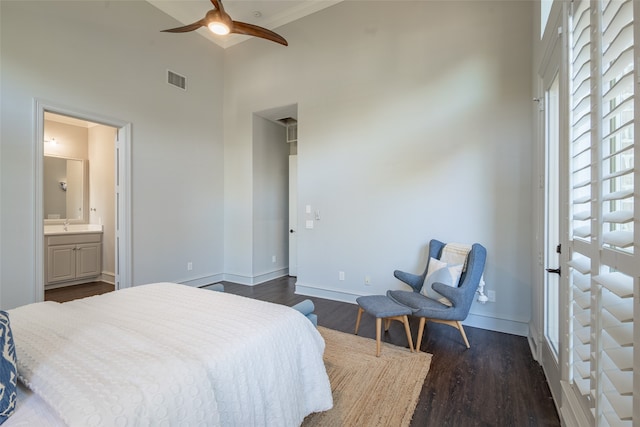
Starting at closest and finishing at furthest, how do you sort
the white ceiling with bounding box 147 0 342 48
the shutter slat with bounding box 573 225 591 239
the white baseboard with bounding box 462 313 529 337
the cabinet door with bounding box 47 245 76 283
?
the shutter slat with bounding box 573 225 591 239 → the white baseboard with bounding box 462 313 529 337 → the white ceiling with bounding box 147 0 342 48 → the cabinet door with bounding box 47 245 76 283

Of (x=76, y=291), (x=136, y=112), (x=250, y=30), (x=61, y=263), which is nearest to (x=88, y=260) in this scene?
(x=61, y=263)

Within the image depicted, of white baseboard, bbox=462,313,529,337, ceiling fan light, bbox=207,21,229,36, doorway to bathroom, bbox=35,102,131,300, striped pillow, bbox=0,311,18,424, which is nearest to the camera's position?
striped pillow, bbox=0,311,18,424

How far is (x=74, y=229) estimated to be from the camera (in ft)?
15.8

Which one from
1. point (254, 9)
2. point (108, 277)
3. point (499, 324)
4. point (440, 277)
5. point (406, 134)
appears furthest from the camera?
point (108, 277)

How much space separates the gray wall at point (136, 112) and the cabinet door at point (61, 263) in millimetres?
1731

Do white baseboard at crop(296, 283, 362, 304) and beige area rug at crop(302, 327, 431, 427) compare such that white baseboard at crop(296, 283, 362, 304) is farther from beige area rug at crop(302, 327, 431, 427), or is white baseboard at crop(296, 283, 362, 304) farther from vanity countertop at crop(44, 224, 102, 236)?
vanity countertop at crop(44, 224, 102, 236)

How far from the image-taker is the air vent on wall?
13.3ft

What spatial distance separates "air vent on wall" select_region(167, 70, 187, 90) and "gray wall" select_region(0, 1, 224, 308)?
0.23ft

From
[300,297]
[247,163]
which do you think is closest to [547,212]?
[300,297]

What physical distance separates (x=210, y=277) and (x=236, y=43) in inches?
160

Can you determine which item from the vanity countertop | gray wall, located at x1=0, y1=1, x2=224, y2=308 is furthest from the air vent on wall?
the vanity countertop

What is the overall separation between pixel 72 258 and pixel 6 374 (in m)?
4.76

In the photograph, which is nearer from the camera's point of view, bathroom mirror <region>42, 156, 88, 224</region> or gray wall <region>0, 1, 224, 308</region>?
gray wall <region>0, 1, 224, 308</region>

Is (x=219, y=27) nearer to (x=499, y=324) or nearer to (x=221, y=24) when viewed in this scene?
(x=221, y=24)
